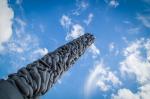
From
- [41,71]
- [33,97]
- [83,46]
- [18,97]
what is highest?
[83,46]

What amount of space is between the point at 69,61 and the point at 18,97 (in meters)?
3.67

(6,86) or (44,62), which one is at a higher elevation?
(44,62)

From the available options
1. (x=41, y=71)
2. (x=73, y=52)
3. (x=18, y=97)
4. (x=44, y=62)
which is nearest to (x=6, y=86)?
(x=18, y=97)

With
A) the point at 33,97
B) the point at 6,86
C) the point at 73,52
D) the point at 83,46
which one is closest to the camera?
the point at 6,86

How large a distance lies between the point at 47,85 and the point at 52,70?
30.8 inches

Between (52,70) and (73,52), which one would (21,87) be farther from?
(73,52)

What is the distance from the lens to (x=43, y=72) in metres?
7.82

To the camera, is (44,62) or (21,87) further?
(44,62)

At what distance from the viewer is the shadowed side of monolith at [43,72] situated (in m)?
6.91

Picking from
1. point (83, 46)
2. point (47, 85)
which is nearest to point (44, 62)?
point (47, 85)

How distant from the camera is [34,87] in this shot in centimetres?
715

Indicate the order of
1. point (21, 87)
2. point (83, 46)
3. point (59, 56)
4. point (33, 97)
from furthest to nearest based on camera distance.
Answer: point (83, 46) < point (59, 56) < point (33, 97) < point (21, 87)

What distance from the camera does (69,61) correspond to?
9891 mm

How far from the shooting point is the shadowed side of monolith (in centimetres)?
691
